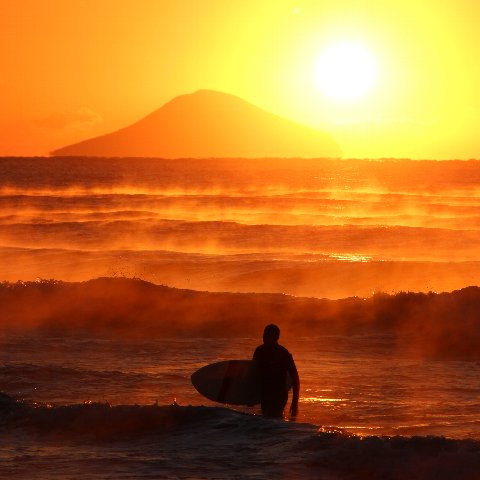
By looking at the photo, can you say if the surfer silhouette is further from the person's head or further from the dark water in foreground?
the dark water in foreground

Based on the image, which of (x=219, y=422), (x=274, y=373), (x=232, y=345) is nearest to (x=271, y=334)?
(x=274, y=373)

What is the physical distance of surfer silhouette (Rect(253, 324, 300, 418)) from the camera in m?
11.6

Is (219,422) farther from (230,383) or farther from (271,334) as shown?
(230,383)

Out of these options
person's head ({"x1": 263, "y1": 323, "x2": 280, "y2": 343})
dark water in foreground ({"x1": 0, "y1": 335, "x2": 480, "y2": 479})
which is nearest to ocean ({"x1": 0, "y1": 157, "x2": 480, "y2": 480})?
dark water in foreground ({"x1": 0, "y1": 335, "x2": 480, "y2": 479})

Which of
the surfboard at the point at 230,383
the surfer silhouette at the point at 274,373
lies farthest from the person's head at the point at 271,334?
the surfboard at the point at 230,383

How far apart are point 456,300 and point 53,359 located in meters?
9.80

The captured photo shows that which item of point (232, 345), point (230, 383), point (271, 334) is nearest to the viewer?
point (271, 334)

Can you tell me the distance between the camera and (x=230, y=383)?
1271 cm

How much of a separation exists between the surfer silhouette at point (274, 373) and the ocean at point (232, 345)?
384 millimetres

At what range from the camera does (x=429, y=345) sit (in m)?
19.3

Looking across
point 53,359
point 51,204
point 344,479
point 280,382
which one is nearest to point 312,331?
point 53,359

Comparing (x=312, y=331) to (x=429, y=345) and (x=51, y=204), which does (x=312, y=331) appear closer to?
(x=429, y=345)

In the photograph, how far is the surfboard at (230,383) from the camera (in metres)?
12.4

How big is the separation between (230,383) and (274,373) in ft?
3.88
